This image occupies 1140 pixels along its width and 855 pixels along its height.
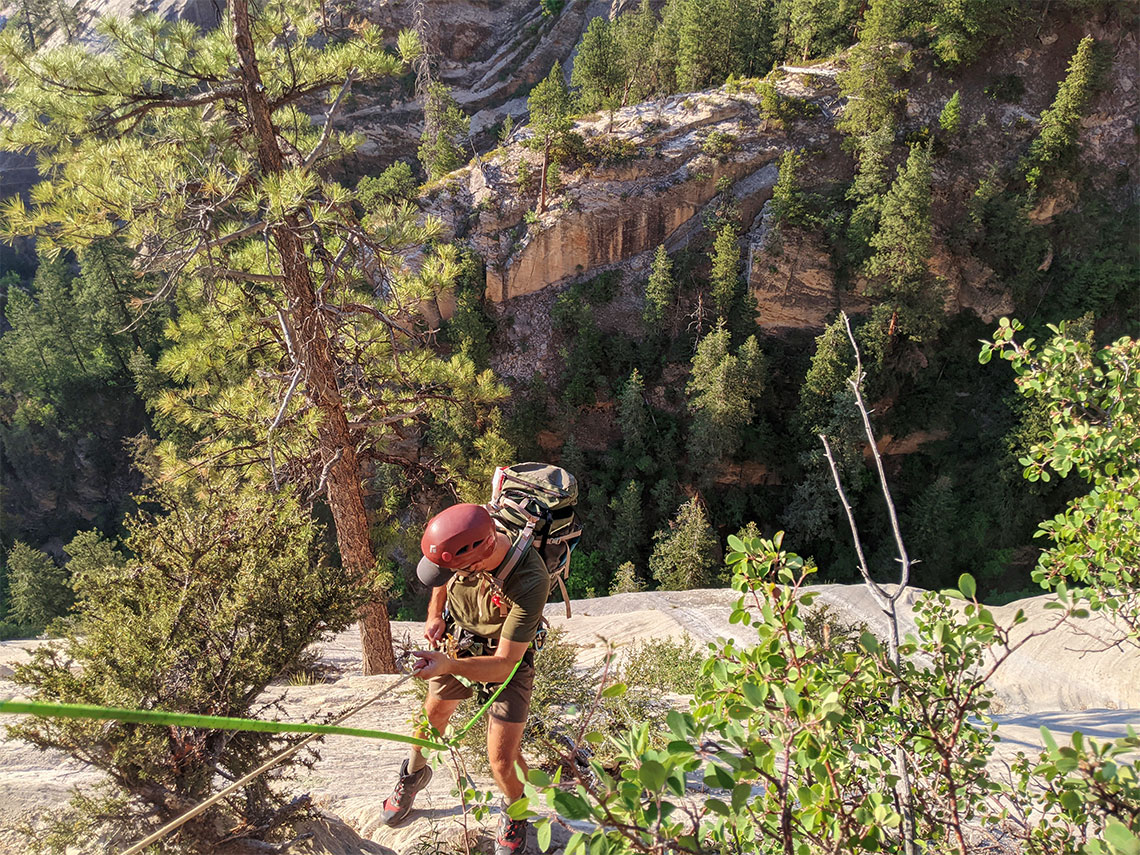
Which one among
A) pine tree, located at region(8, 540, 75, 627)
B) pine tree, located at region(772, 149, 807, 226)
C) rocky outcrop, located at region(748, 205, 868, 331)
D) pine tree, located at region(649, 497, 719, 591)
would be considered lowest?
pine tree, located at region(8, 540, 75, 627)

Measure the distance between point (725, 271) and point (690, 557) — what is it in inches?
328

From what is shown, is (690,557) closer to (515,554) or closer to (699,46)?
(515,554)

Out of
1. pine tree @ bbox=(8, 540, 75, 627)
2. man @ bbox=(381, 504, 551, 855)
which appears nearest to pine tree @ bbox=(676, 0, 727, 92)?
man @ bbox=(381, 504, 551, 855)

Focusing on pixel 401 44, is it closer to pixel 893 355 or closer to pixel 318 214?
pixel 318 214

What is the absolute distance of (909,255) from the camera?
16.8 meters

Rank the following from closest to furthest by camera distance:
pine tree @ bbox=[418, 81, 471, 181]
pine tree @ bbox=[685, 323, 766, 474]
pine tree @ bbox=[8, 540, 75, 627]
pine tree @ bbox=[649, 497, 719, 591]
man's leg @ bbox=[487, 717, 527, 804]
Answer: man's leg @ bbox=[487, 717, 527, 804] → pine tree @ bbox=[649, 497, 719, 591] → pine tree @ bbox=[685, 323, 766, 474] → pine tree @ bbox=[8, 540, 75, 627] → pine tree @ bbox=[418, 81, 471, 181]

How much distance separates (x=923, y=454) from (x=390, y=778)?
21.0m

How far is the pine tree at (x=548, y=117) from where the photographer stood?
18.9m

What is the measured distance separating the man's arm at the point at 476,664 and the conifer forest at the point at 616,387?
1.35 feet

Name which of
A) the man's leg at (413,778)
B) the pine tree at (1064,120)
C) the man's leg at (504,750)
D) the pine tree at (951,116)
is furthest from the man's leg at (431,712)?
the pine tree at (1064,120)

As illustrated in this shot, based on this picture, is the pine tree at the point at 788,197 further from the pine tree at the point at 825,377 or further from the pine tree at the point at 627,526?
the pine tree at the point at 627,526

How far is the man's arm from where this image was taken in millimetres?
2410

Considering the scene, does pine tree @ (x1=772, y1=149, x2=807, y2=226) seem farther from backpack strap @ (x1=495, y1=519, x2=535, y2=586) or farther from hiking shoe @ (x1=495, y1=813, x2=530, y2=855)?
hiking shoe @ (x1=495, y1=813, x2=530, y2=855)

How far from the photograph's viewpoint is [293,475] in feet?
18.1
